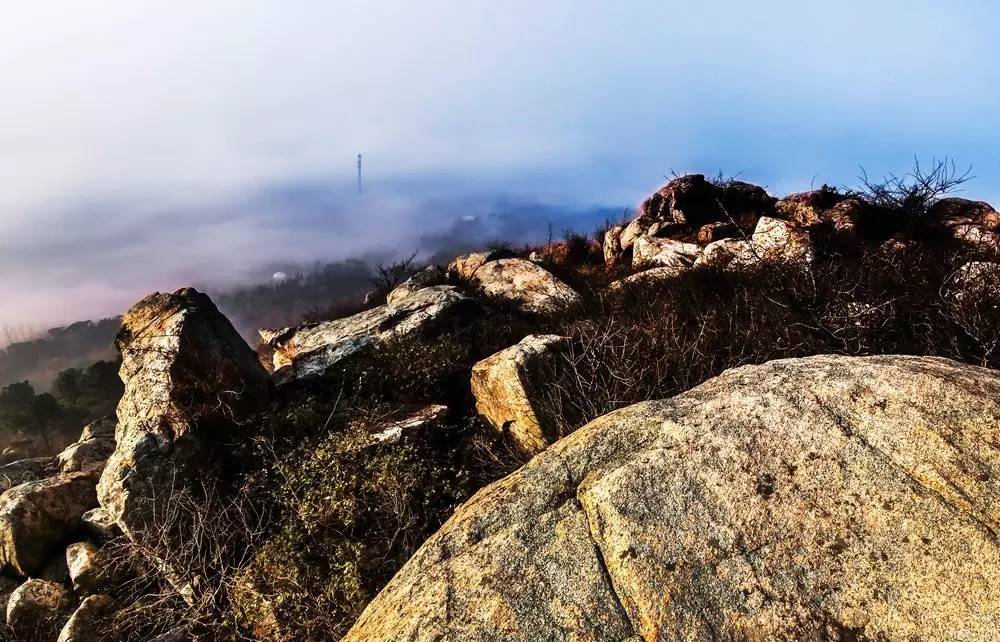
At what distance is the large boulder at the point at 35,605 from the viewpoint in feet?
36.4

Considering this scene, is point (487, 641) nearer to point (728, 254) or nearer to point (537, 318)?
point (537, 318)

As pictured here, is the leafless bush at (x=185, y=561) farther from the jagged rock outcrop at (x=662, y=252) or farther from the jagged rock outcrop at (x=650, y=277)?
the jagged rock outcrop at (x=662, y=252)

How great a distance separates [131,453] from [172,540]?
89.1 inches

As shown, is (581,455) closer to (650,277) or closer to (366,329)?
(366,329)

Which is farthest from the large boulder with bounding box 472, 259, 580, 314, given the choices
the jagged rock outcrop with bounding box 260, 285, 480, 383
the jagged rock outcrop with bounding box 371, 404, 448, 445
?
the jagged rock outcrop with bounding box 371, 404, 448, 445

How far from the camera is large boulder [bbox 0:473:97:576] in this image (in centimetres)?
1225

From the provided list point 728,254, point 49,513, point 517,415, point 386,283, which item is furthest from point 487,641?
point 386,283

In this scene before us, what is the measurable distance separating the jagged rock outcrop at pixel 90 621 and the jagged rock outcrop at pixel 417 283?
33.4 ft

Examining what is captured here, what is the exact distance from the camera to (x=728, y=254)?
17.3 metres

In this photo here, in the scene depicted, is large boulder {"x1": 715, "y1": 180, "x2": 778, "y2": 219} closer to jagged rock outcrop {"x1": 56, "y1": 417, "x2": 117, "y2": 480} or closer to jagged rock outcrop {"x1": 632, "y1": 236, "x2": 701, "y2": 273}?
jagged rock outcrop {"x1": 632, "y1": 236, "x2": 701, "y2": 273}

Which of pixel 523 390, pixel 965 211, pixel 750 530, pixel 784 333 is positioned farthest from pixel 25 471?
pixel 965 211

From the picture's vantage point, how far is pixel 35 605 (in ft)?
37.2

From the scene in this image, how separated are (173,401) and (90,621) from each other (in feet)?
14.5

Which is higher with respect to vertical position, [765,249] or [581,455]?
[581,455]
